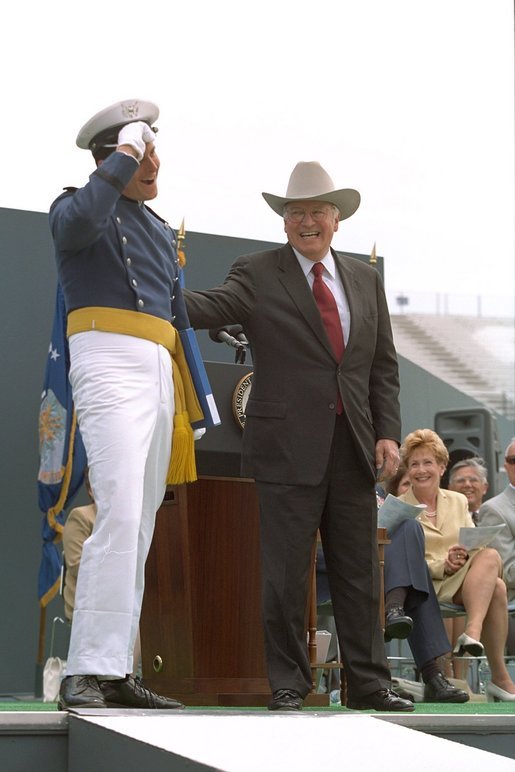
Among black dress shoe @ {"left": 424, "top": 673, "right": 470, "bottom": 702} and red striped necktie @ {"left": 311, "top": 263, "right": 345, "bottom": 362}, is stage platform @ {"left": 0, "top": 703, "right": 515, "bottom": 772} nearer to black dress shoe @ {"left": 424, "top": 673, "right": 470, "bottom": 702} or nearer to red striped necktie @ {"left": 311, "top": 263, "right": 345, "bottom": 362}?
red striped necktie @ {"left": 311, "top": 263, "right": 345, "bottom": 362}

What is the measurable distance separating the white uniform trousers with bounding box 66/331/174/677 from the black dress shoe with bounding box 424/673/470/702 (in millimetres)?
1788

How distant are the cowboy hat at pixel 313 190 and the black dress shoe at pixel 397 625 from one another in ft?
5.39

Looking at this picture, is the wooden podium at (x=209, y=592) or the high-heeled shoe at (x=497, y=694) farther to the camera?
the high-heeled shoe at (x=497, y=694)

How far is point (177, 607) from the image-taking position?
4.27 meters

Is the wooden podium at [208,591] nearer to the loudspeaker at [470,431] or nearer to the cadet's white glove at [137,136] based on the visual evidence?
the cadet's white glove at [137,136]

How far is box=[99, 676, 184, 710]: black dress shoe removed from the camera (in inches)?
135

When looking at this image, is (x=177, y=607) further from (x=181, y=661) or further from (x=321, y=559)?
(x=321, y=559)

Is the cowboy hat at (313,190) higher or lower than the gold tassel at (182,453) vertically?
higher

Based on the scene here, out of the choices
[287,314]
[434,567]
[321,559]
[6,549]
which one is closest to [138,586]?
[287,314]

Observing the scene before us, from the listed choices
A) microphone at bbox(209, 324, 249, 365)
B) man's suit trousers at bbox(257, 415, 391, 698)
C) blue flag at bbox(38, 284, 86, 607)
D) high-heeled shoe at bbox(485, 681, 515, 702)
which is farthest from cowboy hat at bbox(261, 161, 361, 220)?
blue flag at bbox(38, 284, 86, 607)

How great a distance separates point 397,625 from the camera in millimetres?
4887

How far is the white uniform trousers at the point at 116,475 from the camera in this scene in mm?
3314

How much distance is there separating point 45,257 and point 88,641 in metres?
3.75

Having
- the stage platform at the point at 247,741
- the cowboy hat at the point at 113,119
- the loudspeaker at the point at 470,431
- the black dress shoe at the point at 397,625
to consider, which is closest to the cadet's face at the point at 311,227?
the cowboy hat at the point at 113,119
